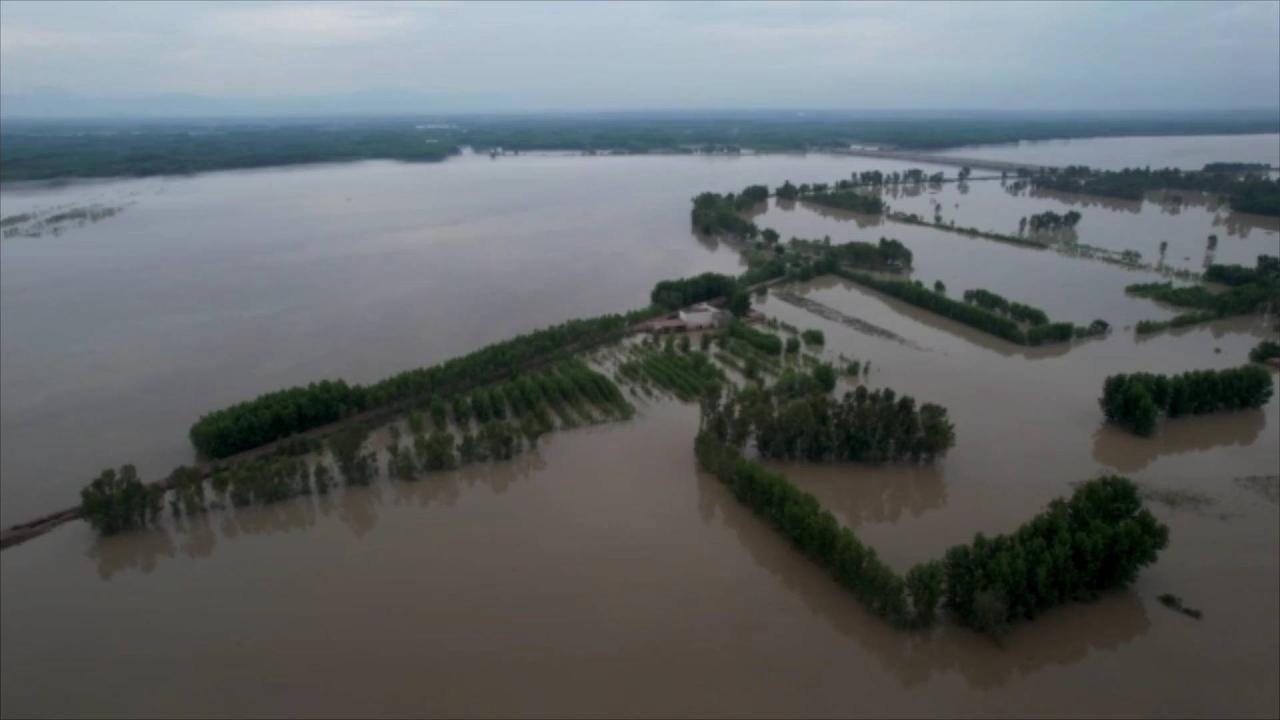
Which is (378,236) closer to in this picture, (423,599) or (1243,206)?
(423,599)

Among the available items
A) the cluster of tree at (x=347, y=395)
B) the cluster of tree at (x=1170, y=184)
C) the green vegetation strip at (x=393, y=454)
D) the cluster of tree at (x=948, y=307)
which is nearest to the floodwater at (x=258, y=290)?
the cluster of tree at (x=347, y=395)

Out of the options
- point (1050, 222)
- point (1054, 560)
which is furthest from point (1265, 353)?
point (1050, 222)

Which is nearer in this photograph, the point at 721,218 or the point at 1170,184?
Result: the point at 721,218

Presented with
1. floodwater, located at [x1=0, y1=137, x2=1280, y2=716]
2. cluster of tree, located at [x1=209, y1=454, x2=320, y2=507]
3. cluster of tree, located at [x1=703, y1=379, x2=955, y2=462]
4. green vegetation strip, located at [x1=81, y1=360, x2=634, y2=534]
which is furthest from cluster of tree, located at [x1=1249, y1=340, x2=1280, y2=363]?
cluster of tree, located at [x1=209, y1=454, x2=320, y2=507]

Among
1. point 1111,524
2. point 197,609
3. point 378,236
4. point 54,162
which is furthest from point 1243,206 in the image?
point 54,162

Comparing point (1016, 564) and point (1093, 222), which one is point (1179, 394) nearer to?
point (1016, 564)
